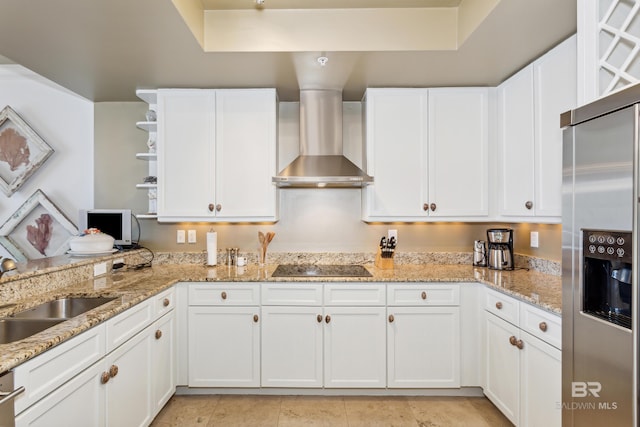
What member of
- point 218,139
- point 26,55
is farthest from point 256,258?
point 26,55

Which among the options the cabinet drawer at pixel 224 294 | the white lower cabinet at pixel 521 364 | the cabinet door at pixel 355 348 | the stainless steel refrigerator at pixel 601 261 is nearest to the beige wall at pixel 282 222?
the cabinet drawer at pixel 224 294

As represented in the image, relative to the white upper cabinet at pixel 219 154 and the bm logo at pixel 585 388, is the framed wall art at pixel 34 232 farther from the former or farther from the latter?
the bm logo at pixel 585 388

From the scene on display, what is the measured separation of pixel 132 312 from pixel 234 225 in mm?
1312

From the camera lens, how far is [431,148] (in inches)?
106

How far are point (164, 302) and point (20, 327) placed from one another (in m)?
0.76

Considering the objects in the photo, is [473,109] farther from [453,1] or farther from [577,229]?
[577,229]

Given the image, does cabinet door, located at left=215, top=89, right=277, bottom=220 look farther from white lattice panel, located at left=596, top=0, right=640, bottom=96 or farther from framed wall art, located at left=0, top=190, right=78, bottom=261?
white lattice panel, located at left=596, top=0, right=640, bottom=96

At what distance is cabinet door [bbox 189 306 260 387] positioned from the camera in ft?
7.84

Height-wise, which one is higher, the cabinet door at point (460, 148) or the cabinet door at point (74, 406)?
the cabinet door at point (460, 148)

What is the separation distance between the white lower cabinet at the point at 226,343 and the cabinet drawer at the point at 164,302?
6.2 inches

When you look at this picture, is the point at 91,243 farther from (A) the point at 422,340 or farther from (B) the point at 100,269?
(A) the point at 422,340

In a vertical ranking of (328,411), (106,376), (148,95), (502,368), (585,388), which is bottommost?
(328,411)

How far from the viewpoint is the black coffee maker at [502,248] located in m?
2.61

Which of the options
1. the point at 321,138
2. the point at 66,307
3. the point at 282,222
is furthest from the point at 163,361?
the point at 321,138
